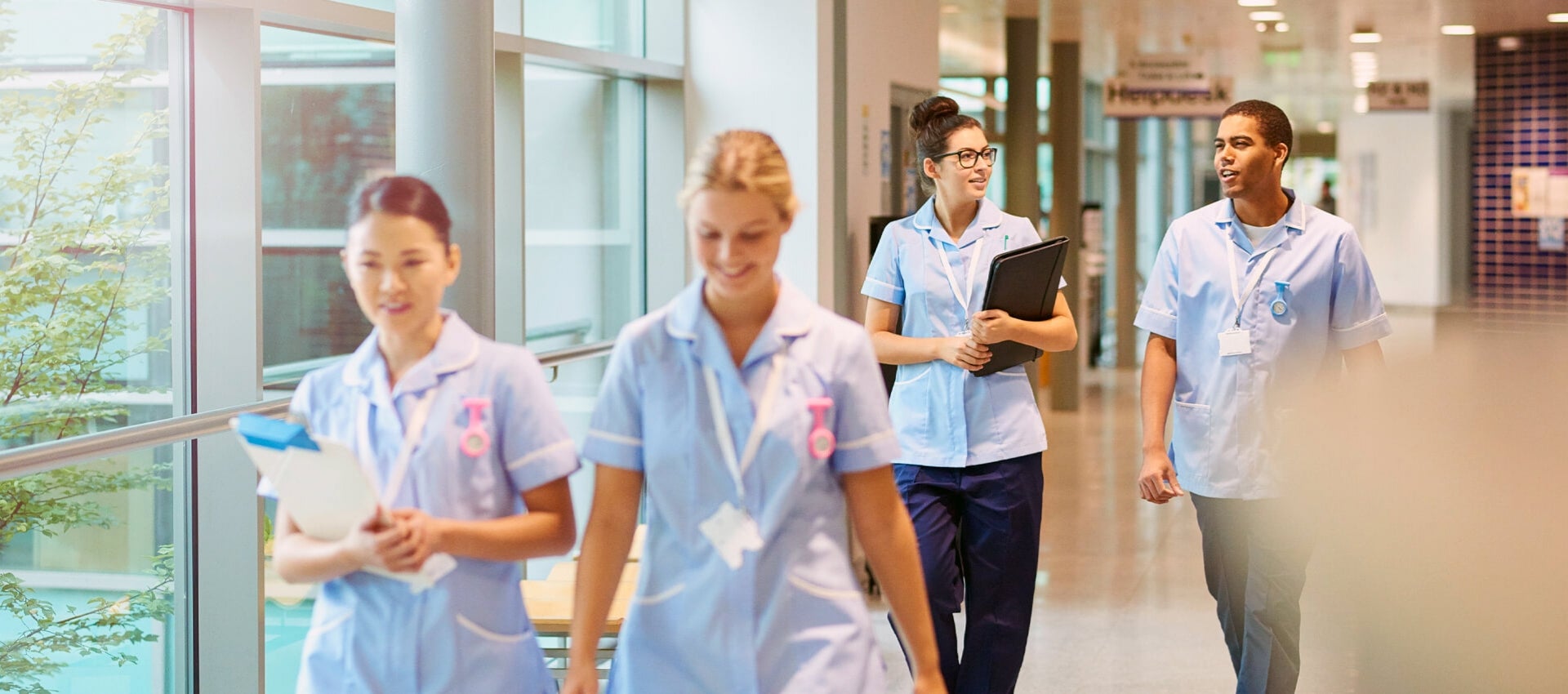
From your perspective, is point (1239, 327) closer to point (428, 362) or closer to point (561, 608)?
point (561, 608)

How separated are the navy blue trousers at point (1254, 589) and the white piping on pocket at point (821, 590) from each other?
164 centimetres

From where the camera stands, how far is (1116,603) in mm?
6176

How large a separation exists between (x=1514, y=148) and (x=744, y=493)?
1489cm

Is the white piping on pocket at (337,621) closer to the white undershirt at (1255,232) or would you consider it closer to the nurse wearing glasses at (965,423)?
the nurse wearing glasses at (965,423)

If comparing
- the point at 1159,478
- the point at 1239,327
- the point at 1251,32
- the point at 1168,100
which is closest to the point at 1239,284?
the point at 1239,327

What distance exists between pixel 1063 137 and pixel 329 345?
9.61 m

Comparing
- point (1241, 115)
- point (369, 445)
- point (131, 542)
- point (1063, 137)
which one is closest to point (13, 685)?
point (131, 542)

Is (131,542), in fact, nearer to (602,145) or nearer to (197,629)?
(197,629)

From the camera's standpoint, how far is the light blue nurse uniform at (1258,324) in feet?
12.2

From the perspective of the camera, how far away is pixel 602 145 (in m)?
6.32

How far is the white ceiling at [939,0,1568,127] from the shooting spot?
1121 cm

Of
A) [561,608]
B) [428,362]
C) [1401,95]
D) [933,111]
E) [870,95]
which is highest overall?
[1401,95]

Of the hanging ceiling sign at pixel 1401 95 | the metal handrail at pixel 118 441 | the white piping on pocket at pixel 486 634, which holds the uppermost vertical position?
the hanging ceiling sign at pixel 1401 95

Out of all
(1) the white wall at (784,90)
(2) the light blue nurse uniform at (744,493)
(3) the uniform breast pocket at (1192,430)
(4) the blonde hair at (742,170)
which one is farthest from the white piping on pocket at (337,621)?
(1) the white wall at (784,90)
